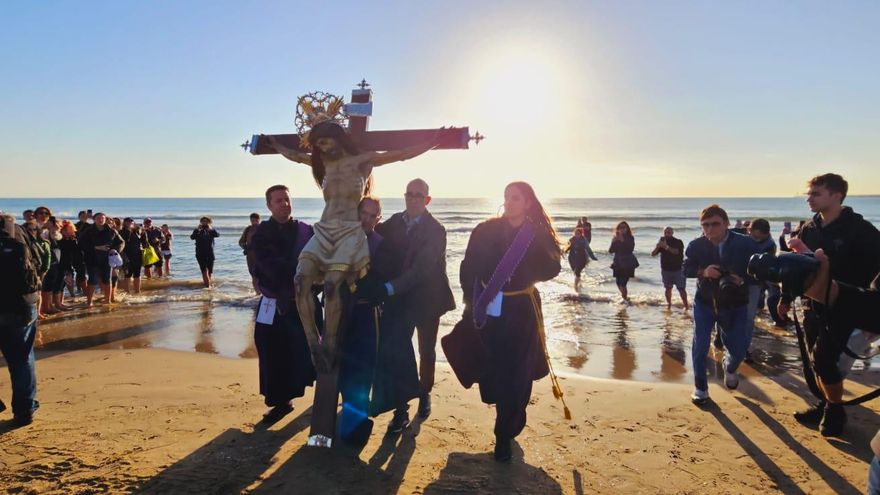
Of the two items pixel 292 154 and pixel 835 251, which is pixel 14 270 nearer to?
pixel 292 154

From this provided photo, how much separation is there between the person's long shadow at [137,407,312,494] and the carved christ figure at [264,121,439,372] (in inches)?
29.7

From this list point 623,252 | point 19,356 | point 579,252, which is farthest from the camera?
point 579,252

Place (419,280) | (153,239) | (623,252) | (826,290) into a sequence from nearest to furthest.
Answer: (826,290)
(419,280)
(623,252)
(153,239)

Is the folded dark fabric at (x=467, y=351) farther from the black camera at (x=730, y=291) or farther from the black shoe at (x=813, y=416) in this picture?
the black shoe at (x=813, y=416)

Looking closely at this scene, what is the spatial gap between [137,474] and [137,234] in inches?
424

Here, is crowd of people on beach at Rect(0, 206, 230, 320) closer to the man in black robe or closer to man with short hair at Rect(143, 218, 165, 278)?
man with short hair at Rect(143, 218, 165, 278)

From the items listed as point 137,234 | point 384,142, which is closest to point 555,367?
point 384,142

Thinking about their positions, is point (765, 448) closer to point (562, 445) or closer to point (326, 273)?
point (562, 445)

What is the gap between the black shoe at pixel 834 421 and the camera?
4121mm

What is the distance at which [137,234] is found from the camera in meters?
12.3

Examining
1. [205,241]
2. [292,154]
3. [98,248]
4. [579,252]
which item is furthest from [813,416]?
[205,241]

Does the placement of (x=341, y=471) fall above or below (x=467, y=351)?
below

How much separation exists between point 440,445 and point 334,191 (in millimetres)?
2255

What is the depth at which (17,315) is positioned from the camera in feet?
13.6
